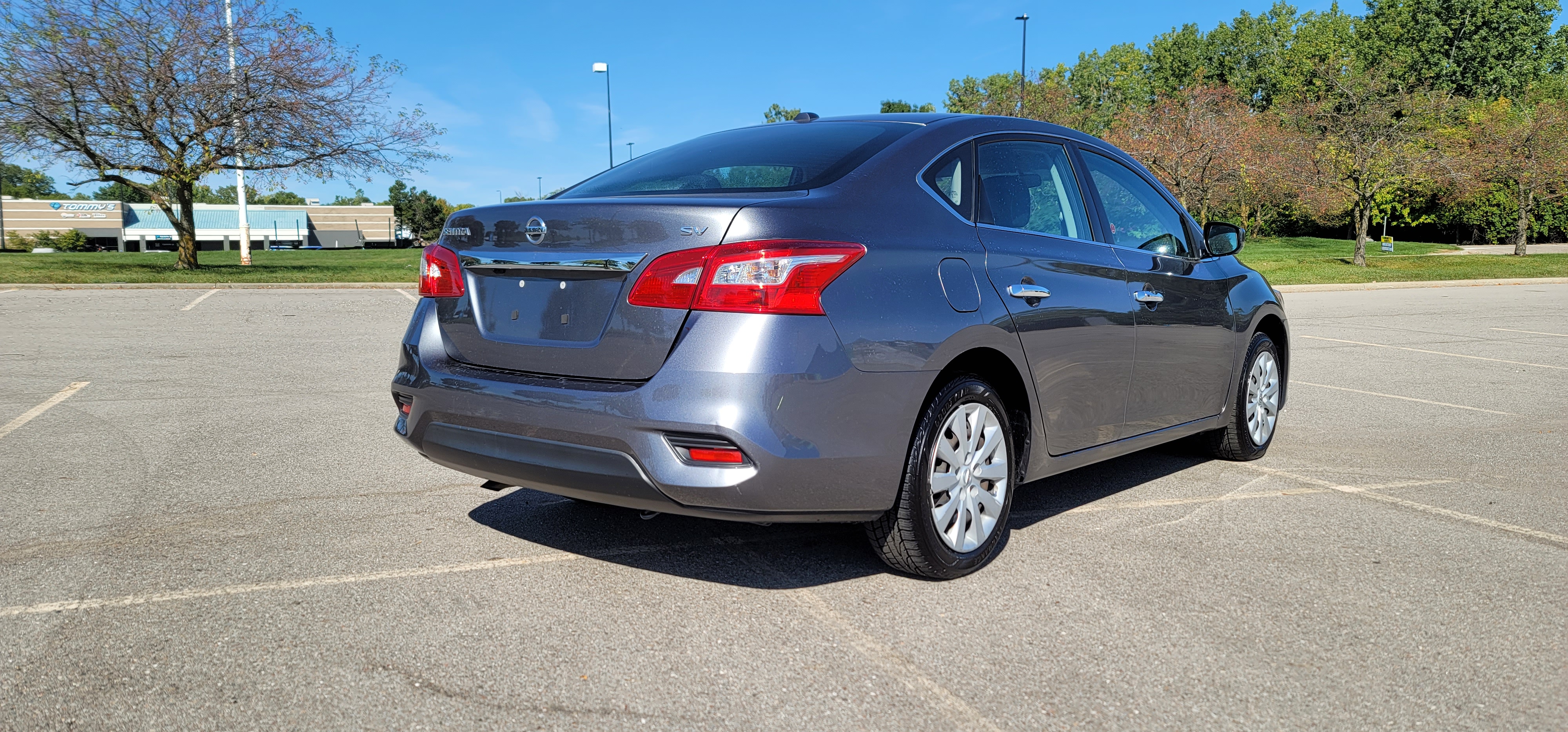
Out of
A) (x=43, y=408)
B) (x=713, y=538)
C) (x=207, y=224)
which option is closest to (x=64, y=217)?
(x=207, y=224)

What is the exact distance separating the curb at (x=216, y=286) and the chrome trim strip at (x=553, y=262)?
16523 mm

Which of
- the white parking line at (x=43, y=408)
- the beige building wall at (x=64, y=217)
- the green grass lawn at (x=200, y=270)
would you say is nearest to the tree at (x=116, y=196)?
the beige building wall at (x=64, y=217)

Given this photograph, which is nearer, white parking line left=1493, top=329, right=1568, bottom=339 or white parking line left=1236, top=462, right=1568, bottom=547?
white parking line left=1236, top=462, right=1568, bottom=547

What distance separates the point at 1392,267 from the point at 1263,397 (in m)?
28.8

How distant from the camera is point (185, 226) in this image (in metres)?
26.6

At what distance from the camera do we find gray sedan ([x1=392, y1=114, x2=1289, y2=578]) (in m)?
3.19

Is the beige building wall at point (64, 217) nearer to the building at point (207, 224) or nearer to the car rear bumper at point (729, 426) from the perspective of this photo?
the building at point (207, 224)

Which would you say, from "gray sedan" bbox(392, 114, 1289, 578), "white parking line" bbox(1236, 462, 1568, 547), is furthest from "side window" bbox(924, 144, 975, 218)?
"white parking line" bbox(1236, 462, 1568, 547)

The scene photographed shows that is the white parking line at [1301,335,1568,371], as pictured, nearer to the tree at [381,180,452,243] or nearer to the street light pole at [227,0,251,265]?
the street light pole at [227,0,251,265]

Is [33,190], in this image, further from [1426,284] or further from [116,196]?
[1426,284]

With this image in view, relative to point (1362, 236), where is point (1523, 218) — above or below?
above

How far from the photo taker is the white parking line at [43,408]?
631 cm

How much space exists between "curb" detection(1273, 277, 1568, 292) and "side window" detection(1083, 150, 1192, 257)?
1895cm

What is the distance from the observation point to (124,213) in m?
129
